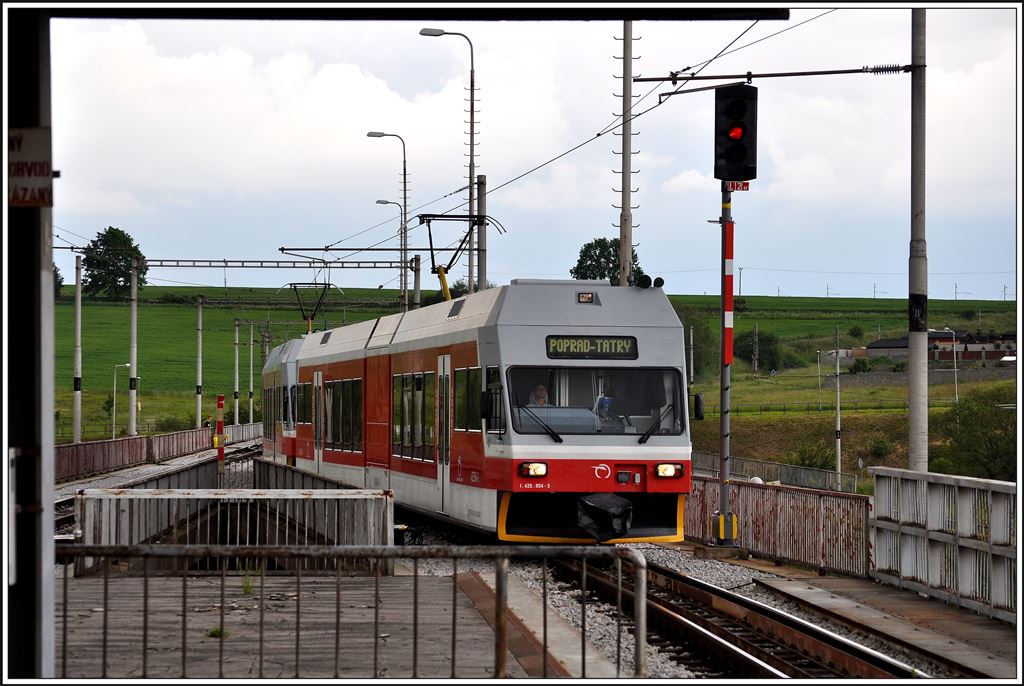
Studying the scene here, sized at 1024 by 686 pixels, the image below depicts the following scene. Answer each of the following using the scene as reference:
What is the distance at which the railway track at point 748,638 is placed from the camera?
11.0m

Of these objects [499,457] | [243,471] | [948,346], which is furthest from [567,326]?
[948,346]

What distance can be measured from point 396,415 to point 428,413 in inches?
98.0

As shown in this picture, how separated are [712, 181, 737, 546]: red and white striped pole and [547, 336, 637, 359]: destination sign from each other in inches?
85.4

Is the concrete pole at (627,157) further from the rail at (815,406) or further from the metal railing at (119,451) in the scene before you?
the rail at (815,406)

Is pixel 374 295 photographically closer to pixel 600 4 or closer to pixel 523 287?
pixel 523 287

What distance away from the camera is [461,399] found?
19.6m

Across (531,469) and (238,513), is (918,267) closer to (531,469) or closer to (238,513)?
(531,469)

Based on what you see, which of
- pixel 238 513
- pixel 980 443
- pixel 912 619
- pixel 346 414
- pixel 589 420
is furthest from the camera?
pixel 980 443

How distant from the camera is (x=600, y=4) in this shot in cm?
776

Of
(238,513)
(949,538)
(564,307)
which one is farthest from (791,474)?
(949,538)

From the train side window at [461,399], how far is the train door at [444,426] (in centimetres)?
38

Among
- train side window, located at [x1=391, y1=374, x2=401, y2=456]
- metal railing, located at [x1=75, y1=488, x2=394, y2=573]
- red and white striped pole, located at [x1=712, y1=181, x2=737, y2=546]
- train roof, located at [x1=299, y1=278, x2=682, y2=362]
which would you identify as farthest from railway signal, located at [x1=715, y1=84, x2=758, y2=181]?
train side window, located at [x1=391, y1=374, x2=401, y2=456]

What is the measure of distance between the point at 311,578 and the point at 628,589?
3.49 metres

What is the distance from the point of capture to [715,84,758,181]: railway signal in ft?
62.6
